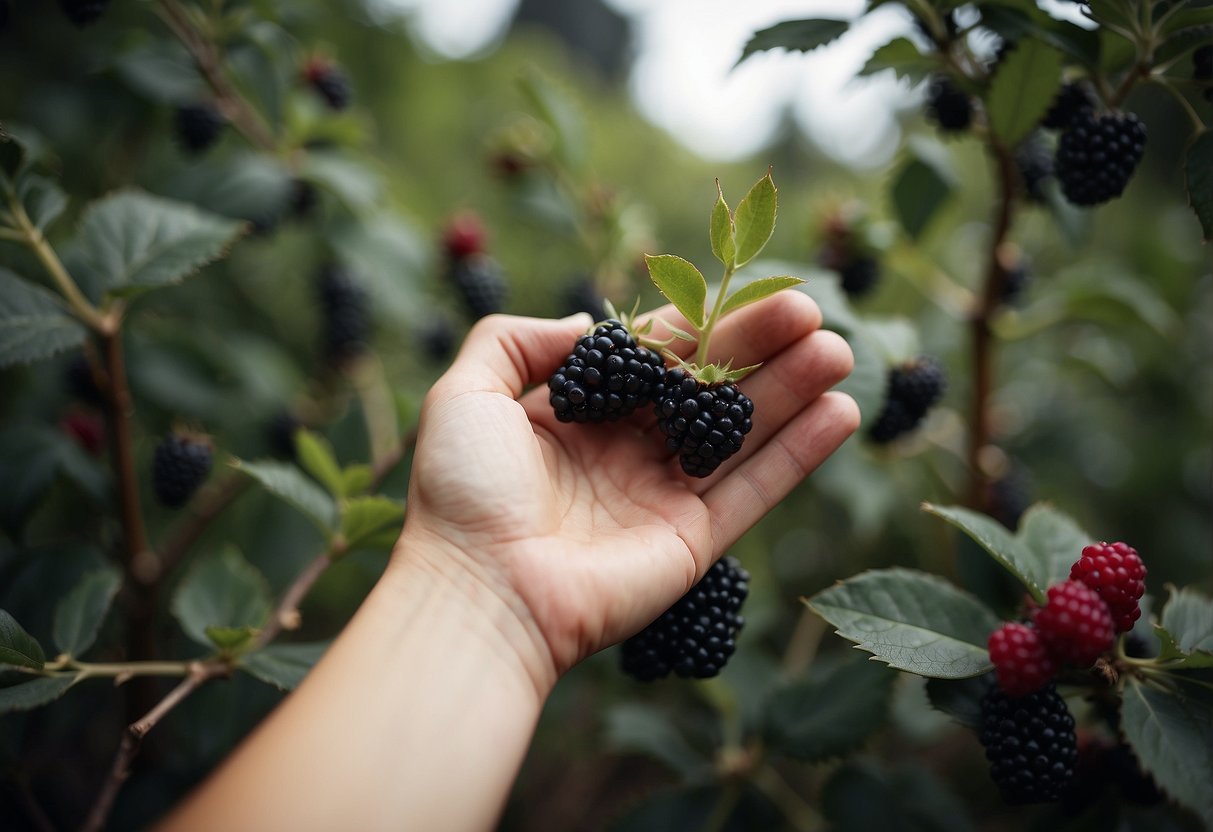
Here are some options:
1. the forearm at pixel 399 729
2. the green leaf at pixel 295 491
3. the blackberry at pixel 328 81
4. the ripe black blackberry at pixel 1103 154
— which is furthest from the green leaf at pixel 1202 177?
the blackberry at pixel 328 81

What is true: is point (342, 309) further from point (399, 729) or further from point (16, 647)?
point (399, 729)

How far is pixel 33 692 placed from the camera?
1015 mm

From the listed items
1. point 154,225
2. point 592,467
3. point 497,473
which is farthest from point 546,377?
point 154,225

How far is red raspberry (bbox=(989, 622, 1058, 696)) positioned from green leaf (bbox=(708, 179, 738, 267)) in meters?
0.65

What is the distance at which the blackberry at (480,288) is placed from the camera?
6.11ft

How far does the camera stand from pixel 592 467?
1.33m

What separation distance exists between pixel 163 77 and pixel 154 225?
1.81 feet

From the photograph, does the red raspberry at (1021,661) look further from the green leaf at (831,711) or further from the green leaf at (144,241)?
the green leaf at (144,241)

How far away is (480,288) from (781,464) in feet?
3.20

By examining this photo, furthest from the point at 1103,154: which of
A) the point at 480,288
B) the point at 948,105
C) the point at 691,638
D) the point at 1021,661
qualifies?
the point at 480,288

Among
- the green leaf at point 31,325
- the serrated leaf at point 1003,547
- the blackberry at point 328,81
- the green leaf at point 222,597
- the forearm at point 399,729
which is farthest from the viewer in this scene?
the blackberry at point 328,81

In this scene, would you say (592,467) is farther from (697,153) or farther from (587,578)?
(697,153)

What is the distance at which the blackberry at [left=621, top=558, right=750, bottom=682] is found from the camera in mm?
1131

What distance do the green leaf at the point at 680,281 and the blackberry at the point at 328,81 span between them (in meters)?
1.36
